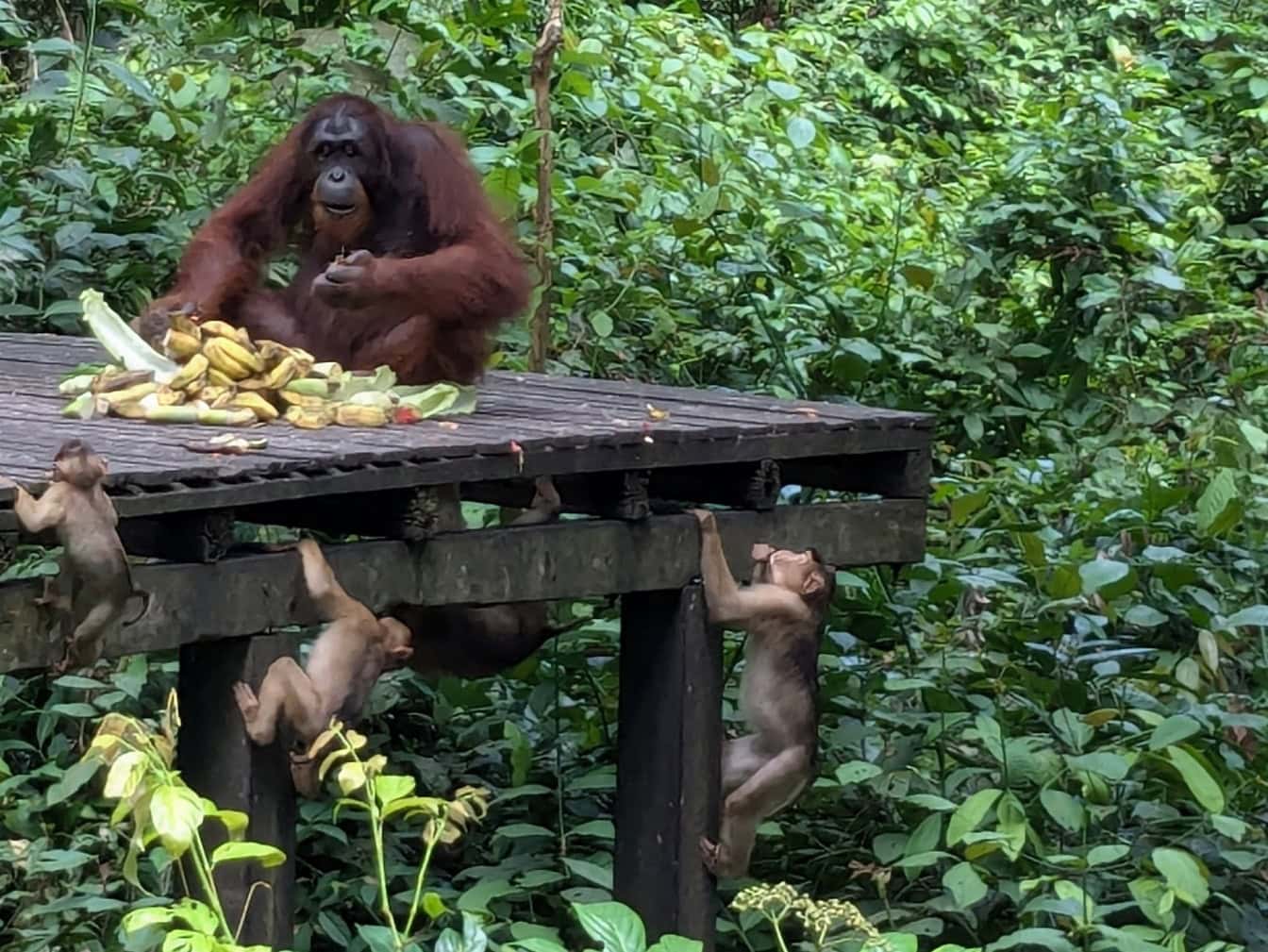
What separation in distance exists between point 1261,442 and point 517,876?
5.79 feet

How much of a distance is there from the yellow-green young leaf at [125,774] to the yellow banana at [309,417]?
1.70m

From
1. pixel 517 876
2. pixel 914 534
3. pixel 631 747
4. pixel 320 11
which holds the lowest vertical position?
pixel 517 876

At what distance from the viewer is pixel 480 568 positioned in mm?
3551

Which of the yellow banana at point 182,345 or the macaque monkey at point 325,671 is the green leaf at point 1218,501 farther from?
the yellow banana at point 182,345

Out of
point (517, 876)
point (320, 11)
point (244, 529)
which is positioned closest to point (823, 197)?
point (320, 11)

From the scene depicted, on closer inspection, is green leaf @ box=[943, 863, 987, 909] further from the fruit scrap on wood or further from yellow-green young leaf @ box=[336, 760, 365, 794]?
yellow-green young leaf @ box=[336, 760, 365, 794]

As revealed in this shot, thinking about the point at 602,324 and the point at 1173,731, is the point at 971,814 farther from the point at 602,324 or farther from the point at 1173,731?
the point at 602,324

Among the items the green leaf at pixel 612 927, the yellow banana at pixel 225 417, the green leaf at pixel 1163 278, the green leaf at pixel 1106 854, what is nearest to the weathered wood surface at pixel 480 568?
the yellow banana at pixel 225 417

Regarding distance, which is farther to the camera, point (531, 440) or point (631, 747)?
point (631, 747)

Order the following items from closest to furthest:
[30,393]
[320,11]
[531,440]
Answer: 1. [531,440]
2. [30,393]
3. [320,11]

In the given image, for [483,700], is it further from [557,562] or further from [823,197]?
[823,197]

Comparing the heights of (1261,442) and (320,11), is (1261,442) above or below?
below

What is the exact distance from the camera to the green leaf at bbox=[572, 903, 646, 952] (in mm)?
2082

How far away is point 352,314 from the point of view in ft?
13.9
